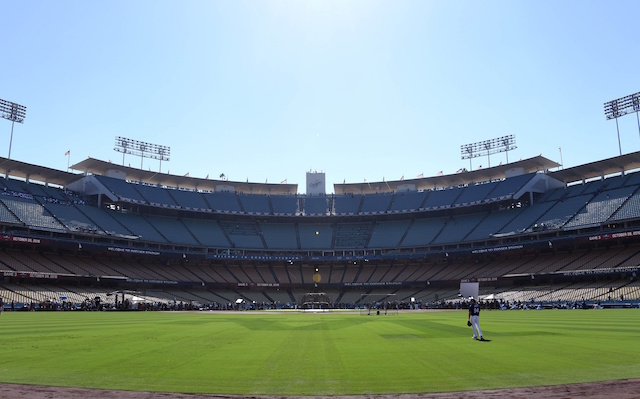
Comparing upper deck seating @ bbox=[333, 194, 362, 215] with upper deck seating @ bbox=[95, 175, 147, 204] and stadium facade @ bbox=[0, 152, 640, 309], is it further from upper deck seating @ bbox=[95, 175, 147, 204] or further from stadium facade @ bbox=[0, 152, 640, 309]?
upper deck seating @ bbox=[95, 175, 147, 204]

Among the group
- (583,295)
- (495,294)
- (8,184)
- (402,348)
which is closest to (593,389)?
(402,348)

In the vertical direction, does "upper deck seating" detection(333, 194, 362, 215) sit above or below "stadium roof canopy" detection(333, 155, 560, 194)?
below

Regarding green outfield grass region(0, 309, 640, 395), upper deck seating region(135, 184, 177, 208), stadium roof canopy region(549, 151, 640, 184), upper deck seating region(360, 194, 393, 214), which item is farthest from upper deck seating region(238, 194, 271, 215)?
green outfield grass region(0, 309, 640, 395)

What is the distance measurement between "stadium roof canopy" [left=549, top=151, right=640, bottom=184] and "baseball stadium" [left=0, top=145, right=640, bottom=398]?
437mm

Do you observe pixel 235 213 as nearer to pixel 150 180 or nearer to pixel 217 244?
pixel 217 244

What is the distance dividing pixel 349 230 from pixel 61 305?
54189 millimetres

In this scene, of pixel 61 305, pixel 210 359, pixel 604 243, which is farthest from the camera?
pixel 604 243

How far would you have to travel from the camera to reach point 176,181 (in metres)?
94.9

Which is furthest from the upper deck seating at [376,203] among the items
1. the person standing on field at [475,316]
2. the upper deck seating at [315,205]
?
the person standing on field at [475,316]

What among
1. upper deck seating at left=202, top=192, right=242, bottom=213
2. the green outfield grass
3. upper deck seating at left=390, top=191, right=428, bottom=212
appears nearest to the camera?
the green outfield grass

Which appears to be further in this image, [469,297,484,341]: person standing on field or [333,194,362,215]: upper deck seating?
[333,194,362,215]: upper deck seating

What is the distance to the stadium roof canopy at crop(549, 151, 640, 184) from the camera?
72425mm

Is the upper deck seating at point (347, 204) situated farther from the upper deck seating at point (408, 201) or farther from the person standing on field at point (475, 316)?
the person standing on field at point (475, 316)

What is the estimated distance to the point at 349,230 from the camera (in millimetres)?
94625
